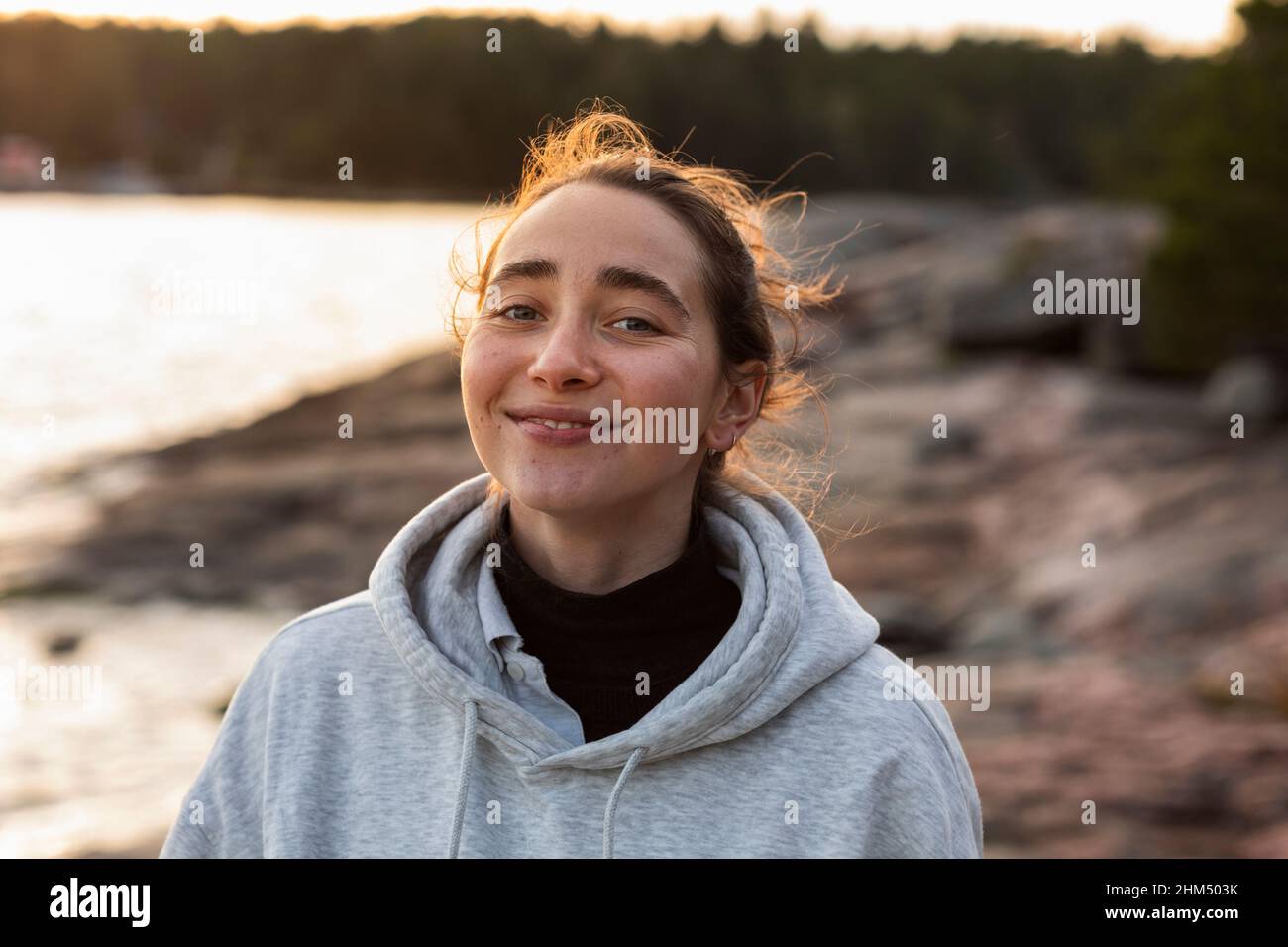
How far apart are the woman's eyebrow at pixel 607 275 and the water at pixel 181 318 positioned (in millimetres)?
939

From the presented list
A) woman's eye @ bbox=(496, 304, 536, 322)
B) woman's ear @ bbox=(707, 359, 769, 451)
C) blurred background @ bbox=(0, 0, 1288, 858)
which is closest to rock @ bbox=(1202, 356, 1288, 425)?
blurred background @ bbox=(0, 0, 1288, 858)

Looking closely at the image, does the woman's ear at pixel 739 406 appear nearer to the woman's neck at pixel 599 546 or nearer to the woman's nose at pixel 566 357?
the woman's neck at pixel 599 546

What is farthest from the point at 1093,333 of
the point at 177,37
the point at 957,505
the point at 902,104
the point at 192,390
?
the point at 177,37

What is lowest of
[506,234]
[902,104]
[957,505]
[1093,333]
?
[957,505]

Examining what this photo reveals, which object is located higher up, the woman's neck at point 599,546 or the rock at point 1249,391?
the woman's neck at point 599,546

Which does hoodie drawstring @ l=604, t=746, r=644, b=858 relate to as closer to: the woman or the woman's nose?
the woman

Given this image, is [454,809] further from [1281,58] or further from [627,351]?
[1281,58]

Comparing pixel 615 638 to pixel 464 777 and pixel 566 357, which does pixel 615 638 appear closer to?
pixel 464 777

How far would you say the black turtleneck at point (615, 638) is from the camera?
2.09 metres

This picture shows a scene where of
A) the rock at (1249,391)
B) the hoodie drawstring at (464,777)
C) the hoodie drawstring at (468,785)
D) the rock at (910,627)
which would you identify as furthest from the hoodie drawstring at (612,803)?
the rock at (1249,391)

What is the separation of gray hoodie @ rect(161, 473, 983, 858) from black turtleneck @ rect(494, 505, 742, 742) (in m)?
0.05

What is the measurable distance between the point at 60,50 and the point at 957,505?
54.7 m

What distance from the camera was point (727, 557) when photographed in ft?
7.43

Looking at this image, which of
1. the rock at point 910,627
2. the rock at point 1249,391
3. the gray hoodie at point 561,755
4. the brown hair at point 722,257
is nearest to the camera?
the gray hoodie at point 561,755
